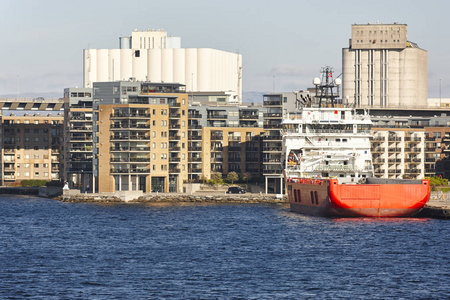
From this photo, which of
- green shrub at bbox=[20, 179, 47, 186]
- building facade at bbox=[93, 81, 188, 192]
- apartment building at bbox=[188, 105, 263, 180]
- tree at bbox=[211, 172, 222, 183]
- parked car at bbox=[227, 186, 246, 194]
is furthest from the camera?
green shrub at bbox=[20, 179, 47, 186]

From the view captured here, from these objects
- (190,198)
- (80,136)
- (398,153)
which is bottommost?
(190,198)

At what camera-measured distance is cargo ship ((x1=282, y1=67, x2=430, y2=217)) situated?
98.0 m

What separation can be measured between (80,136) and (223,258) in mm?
100948

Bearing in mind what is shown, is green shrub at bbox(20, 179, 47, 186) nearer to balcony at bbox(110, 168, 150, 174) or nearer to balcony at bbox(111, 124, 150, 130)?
balcony at bbox(110, 168, 150, 174)

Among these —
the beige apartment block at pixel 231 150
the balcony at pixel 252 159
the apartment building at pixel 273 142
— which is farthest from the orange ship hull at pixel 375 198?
the balcony at pixel 252 159

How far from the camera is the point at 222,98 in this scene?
189 m

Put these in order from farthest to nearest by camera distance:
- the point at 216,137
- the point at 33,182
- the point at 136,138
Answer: the point at 33,182 → the point at 216,137 → the point at 136,138

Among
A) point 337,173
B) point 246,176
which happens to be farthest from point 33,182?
point 337,173

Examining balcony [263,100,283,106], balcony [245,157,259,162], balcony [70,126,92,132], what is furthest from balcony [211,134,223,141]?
balcony [70,126,92,132]

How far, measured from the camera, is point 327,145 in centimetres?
11650

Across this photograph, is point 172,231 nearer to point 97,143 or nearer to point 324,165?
point 324,165

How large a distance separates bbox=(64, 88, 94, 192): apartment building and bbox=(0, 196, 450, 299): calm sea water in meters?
56.8

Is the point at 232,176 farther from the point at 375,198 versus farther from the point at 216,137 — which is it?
the point at 375,198

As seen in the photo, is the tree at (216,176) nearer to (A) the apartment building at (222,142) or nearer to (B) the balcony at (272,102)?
(A) the apartment building at (222,142)
